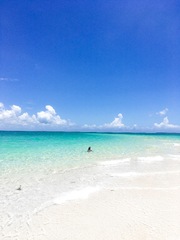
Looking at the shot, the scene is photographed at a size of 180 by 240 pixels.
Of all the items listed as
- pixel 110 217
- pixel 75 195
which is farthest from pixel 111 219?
pixel 75 195

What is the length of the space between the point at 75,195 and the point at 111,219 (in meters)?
2.42

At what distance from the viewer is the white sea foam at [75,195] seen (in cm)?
728

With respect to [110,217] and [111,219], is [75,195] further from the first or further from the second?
[111,219]

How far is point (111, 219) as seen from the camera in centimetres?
566

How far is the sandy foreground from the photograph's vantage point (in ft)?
16.0

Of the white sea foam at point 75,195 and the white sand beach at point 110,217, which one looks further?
the white sea foam at point 75,195

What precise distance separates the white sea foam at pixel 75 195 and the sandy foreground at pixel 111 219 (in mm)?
302

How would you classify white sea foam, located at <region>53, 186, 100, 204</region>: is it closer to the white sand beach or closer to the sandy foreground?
the white sand beach

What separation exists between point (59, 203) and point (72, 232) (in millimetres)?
2078

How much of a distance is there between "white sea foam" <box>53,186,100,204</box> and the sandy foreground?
0.30 metres

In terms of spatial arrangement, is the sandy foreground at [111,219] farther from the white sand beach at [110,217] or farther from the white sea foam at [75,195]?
the white sea foam at [75,195]

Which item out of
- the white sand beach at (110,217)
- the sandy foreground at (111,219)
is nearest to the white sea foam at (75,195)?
the white sand beach at (110,217)

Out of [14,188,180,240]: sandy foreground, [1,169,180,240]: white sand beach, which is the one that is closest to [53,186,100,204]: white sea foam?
[1,169,180,240]: white sand beach

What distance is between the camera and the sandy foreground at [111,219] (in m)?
4.88
